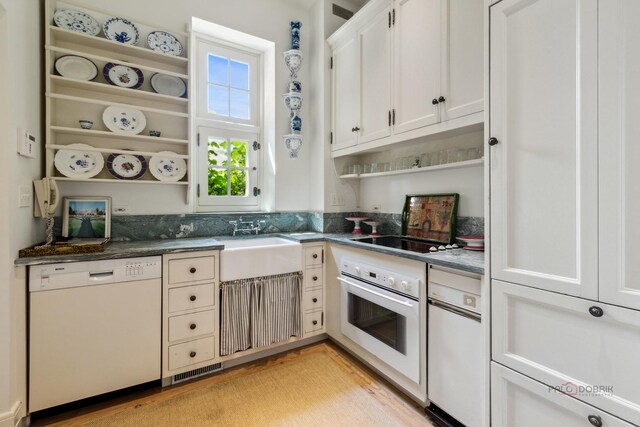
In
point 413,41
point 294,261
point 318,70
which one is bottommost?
point 294,261

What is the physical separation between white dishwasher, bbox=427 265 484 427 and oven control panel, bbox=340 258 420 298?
0.10 m

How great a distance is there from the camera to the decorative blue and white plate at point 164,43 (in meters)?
2.25

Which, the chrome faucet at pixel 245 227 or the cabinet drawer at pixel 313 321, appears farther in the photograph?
the chrome faucet at pixel 245 227

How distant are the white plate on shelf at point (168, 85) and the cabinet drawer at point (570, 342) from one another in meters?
2.46

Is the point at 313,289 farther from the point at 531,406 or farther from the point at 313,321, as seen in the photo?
the point at 531,406

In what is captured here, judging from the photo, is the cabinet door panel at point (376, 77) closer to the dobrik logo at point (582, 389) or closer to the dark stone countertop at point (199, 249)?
the dark stone countertop at point (199, 249)

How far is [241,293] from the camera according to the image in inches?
84.0

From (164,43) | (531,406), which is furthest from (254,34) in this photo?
(531,406)

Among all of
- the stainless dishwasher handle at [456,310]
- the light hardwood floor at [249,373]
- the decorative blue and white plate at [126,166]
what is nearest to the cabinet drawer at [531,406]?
the stainless dishwasher handle at [456,310]

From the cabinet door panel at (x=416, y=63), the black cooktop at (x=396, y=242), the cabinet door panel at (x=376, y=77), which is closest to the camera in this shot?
the cabinet door panel at (x=416, y=63)

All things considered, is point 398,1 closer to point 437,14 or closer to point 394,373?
point 437,14

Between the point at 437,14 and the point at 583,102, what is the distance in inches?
46.5

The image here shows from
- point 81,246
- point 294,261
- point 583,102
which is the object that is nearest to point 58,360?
point 81,246

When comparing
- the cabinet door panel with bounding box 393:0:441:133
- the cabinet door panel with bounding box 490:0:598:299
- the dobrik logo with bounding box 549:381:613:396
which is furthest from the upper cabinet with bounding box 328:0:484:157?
the dobrik logo with bounding box 549:381:613:396
